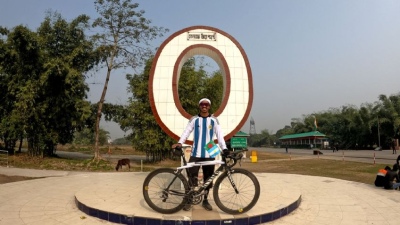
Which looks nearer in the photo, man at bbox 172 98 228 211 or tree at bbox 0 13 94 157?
man at bbox 172 98 228 211

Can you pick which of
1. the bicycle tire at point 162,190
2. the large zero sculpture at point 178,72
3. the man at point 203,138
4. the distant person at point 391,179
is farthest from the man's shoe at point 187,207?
the distant person at point 391,179

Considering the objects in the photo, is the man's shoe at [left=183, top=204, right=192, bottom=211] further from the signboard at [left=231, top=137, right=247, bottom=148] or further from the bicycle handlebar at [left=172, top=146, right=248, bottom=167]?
the signboard at [left=231, top=137, right=247, bottom=148]

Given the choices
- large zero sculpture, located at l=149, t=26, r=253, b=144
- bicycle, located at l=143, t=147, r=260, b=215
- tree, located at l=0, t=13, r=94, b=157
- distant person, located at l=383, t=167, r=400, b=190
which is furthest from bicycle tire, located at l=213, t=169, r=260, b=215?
tree, located at l=0, t=13, r=94, b=157

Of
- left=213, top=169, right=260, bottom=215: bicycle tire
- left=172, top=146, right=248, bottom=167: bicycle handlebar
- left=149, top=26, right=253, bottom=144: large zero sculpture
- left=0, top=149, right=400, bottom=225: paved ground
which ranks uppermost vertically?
left=149, top=26, right=253, bottom=144: large zero sculpture

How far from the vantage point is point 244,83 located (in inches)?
279

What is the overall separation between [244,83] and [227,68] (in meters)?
0.51

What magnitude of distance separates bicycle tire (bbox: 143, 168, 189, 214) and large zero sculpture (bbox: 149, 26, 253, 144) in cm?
211

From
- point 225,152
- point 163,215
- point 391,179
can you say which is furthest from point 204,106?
point 391,179

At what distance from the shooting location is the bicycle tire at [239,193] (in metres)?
4.59

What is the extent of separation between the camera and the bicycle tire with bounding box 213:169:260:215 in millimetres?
4594

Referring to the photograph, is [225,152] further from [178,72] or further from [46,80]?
[46,80]

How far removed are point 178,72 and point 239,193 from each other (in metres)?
3.36

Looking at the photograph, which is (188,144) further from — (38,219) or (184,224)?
(38,219)

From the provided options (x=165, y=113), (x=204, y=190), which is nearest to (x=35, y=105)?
(x=165, y=113)
